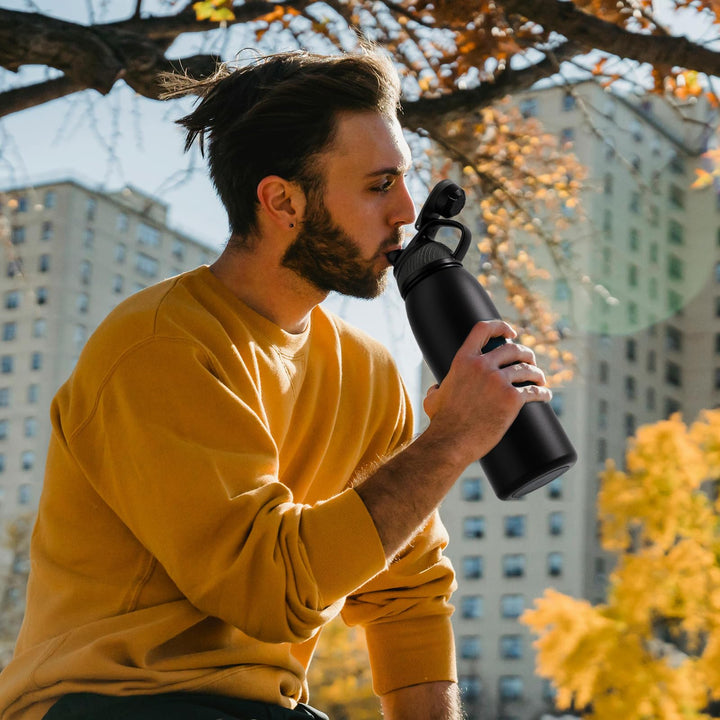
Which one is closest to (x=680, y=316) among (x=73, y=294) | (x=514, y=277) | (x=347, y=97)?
(x=73, y=294)

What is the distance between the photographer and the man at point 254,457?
5.65 ft

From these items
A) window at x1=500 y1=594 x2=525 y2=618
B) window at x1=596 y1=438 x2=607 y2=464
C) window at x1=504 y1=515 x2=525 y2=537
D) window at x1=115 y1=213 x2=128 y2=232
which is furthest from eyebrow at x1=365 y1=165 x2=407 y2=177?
window at x1=115 y1=213 x2=128 y2=232

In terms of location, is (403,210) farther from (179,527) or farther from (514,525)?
(514,525)

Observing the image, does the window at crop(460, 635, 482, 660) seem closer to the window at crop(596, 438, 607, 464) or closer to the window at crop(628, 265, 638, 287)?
the window at crop(596, 438, 607, 464)

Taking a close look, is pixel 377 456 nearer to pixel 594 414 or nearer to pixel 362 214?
pixel 362 214

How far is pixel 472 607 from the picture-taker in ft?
170

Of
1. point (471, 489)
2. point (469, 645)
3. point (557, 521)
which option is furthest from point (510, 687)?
point (471, 489)

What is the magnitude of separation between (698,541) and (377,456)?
13695mm

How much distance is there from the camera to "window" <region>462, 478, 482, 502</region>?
52.9 metres

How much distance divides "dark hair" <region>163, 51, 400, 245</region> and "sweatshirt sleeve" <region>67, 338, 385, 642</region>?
18.0 inches

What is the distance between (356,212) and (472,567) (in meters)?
51.7

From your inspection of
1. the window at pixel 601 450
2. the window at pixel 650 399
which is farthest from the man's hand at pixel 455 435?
the window at pixel 650 399

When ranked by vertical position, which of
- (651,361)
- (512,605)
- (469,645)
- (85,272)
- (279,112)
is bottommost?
(469,645)

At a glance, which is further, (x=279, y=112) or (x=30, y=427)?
(x=30, y=427)
